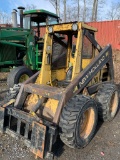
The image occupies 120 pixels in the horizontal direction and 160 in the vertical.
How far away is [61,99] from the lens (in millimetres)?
3438

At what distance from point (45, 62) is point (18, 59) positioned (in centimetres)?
381

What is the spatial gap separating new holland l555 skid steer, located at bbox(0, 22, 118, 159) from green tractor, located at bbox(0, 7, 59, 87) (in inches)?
102

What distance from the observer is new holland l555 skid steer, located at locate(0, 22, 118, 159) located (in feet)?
10.6

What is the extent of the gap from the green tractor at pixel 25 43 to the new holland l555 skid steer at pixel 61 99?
2594 mm

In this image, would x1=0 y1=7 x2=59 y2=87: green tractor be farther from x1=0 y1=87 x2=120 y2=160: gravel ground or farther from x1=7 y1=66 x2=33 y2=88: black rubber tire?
x1=0 y1=87 x2=120 y2=160: gravel ground

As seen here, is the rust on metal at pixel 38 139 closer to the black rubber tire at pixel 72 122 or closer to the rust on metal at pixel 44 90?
the black rubber tire at pixel 72 122

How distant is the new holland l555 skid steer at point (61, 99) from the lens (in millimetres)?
3230

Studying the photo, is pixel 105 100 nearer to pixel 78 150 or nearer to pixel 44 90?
pixel 78 150

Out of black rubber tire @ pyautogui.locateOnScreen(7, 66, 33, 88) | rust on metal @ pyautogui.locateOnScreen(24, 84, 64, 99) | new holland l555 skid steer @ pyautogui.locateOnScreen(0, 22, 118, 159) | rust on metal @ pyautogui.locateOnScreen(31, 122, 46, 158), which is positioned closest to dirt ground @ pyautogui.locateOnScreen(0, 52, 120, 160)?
new holland l555 skid steer @ pyautogui.locateOnScreen(0, 22, 118, 159)

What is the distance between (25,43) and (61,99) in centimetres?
475

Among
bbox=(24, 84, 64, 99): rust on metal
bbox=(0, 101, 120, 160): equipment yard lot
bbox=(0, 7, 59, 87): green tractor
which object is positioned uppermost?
bbox=(0, 7, 59, 87): green tractor

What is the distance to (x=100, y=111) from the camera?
14.3 feet

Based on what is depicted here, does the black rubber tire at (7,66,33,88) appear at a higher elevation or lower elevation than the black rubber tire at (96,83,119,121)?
higher

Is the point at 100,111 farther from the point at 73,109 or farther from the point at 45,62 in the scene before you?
the point at 45,62
